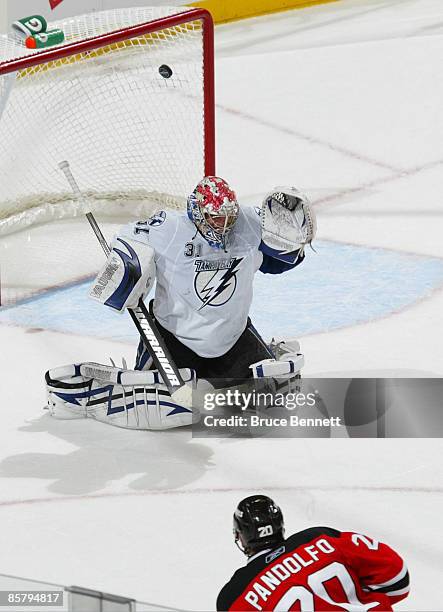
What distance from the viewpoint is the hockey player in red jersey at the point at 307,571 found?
2111 mm

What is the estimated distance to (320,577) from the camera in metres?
2.12

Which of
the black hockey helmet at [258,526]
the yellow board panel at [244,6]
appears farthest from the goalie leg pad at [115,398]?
the yellow board panel at [244,6]

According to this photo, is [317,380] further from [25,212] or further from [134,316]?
[25,212]

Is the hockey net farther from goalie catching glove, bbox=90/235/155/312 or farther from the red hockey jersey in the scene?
the red hockey jersey

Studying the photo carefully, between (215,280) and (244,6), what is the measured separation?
15.8 feet

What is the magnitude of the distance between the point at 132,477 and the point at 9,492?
0.95 ft

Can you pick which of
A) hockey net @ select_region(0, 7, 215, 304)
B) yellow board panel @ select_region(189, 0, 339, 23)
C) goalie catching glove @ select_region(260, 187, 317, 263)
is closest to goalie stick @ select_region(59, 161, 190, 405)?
goalie catching glove @ select_region(260, 187, 317, 263)

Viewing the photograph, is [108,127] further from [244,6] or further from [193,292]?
[244,6]

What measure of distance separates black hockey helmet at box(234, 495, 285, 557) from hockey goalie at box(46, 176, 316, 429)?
1.18m

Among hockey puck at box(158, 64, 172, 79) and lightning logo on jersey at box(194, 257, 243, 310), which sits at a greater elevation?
hockey puck at box(158, 64, 172, 79)

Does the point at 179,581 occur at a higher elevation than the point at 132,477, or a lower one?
lower

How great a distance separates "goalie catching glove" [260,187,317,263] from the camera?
3.37 metres

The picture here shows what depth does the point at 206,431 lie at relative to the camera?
11.4 ft

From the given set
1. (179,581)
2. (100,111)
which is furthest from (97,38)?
(179,581)
